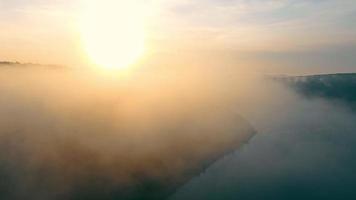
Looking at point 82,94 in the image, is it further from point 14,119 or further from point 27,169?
point 27,169

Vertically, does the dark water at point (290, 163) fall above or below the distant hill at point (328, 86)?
below

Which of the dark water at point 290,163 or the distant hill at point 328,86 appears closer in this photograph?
the dark water at point 290,163

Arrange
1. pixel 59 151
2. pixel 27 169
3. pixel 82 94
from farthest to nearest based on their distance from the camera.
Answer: pixel 82 94, pixel 59 151, pixel 27 169

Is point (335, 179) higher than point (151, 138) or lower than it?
lower

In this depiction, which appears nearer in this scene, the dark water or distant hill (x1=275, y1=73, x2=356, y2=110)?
the dark water

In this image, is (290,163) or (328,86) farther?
(328,86)

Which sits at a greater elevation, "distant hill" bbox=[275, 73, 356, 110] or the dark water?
"distant hill" bbox=[275, 73, 356, 110]

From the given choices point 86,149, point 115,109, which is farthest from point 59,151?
point 115,109

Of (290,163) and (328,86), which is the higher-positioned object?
(328,86)
